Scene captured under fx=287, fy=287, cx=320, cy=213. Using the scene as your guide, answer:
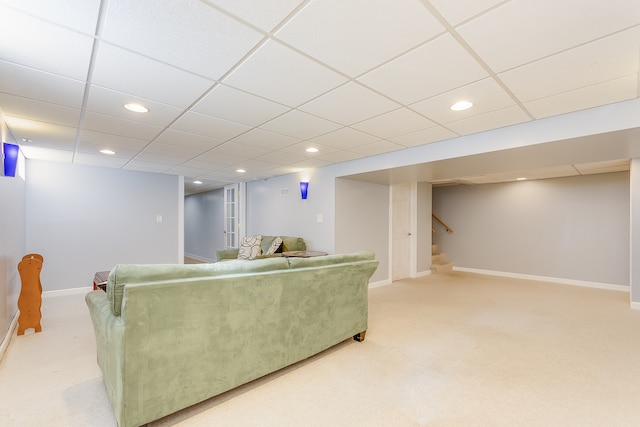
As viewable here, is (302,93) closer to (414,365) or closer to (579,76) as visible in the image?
(579,76)

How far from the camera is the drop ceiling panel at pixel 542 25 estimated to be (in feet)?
4.53

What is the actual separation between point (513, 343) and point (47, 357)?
4534mm

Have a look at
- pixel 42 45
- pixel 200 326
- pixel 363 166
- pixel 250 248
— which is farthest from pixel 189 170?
pixel 200 326

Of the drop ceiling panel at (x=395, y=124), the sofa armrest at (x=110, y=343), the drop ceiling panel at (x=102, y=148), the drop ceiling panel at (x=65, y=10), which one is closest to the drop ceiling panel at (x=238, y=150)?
the drop ceiling panel at (x=102, y=148)

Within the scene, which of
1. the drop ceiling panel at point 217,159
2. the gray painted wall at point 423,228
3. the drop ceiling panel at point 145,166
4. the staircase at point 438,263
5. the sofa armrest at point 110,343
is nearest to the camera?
the sofa armrest at point 110,343

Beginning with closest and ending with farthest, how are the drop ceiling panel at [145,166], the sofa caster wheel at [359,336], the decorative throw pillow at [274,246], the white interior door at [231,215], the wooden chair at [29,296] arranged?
the sofa caster wheel at [359,336] < the wooden chair at [29,296] < the drop ceiling panel at [145,166] < the decorative throw pillow at [274,246] < the white interior door at [231,215]

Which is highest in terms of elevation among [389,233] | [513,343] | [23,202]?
[23,202]

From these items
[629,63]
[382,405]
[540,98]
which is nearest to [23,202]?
[382,405]

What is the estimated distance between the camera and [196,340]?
1831 millimetres

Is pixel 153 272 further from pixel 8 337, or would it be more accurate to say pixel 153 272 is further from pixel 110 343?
pixel 8 337

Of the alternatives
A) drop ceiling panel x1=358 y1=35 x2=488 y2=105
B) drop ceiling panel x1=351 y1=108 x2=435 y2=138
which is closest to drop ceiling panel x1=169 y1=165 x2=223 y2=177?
drop ceiling panel x1=351 y1=108 x2=435 y2=138

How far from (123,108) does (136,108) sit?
0.12 meters

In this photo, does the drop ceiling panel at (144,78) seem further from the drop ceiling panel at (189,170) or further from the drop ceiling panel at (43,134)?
the drop ceiling panel at (189,170)

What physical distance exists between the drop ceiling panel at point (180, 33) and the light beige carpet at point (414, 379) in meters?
2.29
